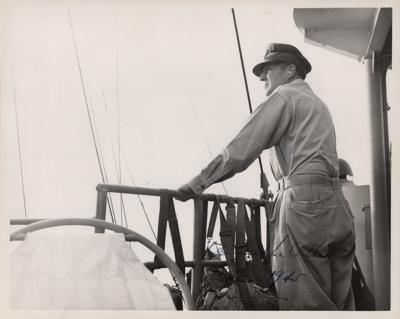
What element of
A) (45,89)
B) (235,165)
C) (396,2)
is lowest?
(235,165)

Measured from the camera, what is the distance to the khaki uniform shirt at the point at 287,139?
5.74ft

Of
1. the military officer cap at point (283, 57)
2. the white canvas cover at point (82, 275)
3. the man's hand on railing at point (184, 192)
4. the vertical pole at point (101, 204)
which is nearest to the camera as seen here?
the white canvas cover at point (82, 275)

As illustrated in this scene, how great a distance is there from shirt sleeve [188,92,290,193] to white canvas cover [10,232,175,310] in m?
0.40

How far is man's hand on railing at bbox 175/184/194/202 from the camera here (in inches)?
65.9

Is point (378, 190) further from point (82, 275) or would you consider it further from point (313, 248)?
point (82, 275)

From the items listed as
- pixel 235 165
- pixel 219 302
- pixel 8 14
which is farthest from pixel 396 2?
pixel 8 14

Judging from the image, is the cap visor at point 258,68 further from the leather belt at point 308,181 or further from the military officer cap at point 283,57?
the leather belt at point 308,181

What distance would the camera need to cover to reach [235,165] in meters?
1.74

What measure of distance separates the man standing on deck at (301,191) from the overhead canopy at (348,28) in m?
0.29

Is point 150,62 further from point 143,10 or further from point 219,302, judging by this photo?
point 219,302

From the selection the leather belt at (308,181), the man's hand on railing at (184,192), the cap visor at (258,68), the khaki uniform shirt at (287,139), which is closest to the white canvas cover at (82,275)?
the man's hand on railing at (184,192)

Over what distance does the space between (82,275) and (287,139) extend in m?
0.77

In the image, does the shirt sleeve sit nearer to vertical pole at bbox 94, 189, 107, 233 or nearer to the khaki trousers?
the khaki trousers

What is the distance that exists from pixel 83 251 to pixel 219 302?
→ 1.49 ft
